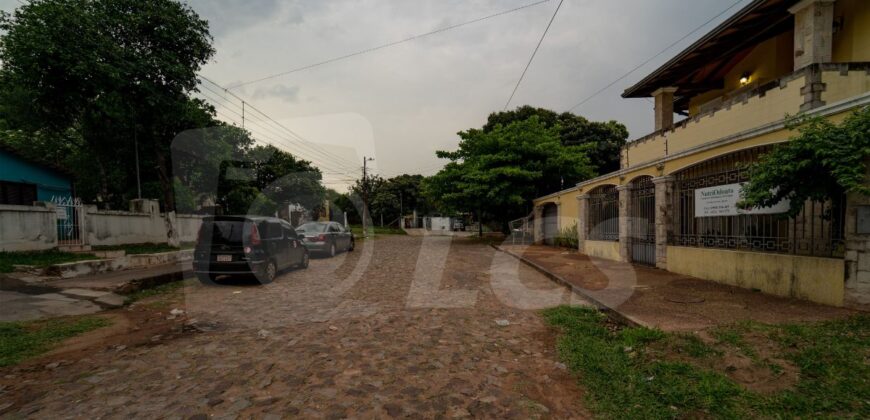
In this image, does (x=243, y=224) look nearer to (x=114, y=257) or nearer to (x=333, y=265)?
(x=333, y=265)

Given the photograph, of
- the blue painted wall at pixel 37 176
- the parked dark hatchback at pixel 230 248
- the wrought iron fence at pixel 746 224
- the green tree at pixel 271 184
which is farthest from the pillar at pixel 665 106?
the green tree at pixel 271 184

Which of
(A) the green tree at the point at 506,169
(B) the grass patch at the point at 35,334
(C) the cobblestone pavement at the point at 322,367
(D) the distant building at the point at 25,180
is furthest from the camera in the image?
(A) the green tree at the point at 506,169

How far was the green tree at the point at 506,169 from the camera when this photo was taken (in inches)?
744

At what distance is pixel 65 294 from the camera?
7.11 metres

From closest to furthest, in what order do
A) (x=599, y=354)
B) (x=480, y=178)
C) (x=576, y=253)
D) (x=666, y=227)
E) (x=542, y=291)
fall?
(x=599, y=354) → (x=542, y=291) → (x=666, y=227) → (x=576, y=253) → (x=480, y=178)

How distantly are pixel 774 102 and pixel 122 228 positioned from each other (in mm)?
20873

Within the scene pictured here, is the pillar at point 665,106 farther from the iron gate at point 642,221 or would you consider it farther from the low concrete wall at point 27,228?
the low concrete wall at point 27,228

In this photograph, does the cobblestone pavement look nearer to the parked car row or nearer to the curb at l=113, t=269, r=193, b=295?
the parked car row

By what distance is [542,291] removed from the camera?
7.80 meters

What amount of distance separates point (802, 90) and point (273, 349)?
38.3 feet

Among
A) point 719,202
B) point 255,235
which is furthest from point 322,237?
point 719,202

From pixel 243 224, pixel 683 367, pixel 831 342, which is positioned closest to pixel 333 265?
pixel 243 224

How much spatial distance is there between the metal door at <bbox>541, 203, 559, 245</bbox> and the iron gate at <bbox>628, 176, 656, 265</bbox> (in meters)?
6.29

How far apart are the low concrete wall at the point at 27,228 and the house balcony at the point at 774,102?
672 inches
